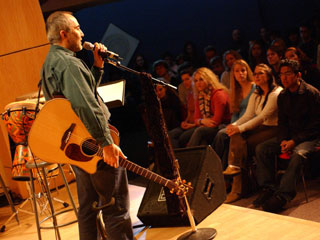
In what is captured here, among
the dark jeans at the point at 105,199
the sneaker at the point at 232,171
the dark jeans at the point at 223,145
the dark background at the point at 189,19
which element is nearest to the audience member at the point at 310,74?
the dark jeans at the point at 223,145

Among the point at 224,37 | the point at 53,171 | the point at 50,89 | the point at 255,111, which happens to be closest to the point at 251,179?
the point at 255,111

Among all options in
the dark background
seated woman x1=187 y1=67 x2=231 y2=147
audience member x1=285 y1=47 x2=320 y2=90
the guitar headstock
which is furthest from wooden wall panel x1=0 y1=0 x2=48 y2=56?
the dark background

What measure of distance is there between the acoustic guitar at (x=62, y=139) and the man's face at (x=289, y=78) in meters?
1.90

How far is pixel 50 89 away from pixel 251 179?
92.0 inches

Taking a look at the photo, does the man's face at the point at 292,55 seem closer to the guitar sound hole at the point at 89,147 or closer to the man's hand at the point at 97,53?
the man's hand at the point at 97,53

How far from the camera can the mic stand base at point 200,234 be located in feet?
9.56

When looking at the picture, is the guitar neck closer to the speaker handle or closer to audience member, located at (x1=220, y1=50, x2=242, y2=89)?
the speaker handle

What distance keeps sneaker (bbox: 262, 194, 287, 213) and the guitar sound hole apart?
1.72 m

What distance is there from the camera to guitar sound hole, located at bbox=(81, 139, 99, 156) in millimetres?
2408

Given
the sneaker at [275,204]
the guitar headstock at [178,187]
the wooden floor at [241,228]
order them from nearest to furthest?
the guitar headstock at [178,187] → the wooden floor at [241,228] → the sneaker at [275,204]

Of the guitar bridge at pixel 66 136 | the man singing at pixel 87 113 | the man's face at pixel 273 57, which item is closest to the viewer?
the man singing at pixel 87 113

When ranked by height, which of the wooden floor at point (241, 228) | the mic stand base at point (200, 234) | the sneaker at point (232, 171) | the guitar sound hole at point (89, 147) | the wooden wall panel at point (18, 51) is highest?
the wooden wall panel at point (18, 51)

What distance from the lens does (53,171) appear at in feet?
13.4

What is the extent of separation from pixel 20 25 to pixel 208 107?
100.0 inches
